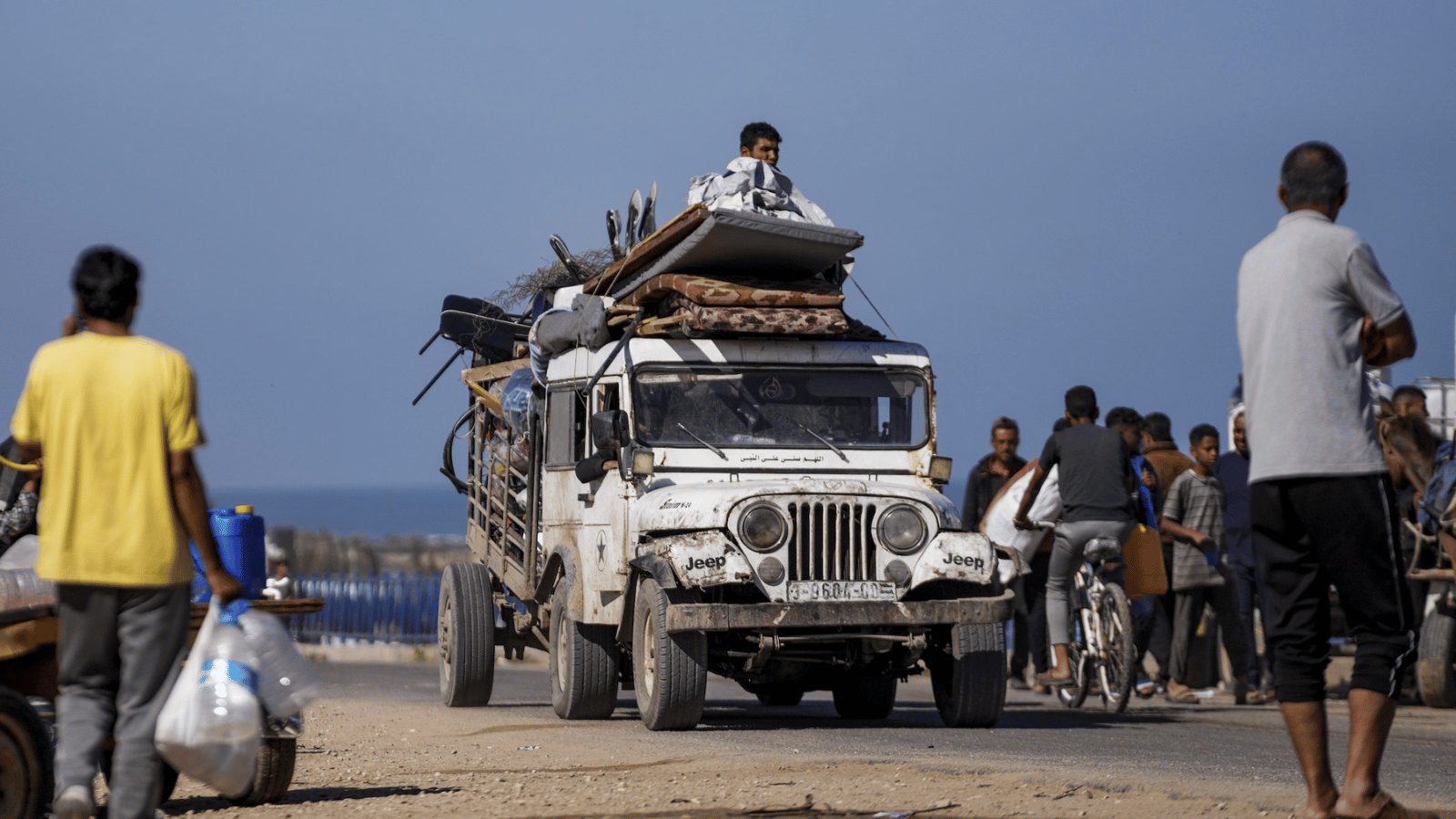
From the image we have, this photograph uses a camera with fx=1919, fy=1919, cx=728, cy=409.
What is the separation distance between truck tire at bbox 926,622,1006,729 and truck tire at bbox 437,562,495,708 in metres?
4.11

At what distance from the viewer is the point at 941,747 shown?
31.9 ft

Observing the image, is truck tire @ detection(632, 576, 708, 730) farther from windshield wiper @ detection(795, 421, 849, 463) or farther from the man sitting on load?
the man sitting on load

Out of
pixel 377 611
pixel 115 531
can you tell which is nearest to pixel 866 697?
pixel 115 531

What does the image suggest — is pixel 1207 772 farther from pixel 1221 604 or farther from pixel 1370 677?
pixel 1221 604

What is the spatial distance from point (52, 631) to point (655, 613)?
14.0 ft

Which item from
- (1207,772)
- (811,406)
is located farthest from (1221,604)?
(1207,772)

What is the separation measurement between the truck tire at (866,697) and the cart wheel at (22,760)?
21.9 feet

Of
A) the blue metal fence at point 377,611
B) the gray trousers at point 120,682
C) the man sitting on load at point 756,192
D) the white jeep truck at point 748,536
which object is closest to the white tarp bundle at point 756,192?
the man sitting on load at point 756,192

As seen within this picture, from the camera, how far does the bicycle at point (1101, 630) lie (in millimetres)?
12688

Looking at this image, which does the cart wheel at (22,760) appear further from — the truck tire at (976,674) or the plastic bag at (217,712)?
the truck tire at (976,674)

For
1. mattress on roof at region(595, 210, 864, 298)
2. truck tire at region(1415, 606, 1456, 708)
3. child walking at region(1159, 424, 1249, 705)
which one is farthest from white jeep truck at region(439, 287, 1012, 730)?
truck tire at region(1415, 606, 1456, 708)

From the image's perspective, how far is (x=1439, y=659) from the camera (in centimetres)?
1330

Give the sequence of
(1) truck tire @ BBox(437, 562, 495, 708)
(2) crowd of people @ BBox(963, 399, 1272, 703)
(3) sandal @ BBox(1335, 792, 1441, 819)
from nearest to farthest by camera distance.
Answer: (3) sandal @ BBox(1335, 792, 1441, 819) < (1) truck tire @ BBox(437, 562, 495, 708) < (2) crowd of people @ BBox(963, 399, 1272, 703)

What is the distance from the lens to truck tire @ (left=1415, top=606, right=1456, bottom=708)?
523 inches
